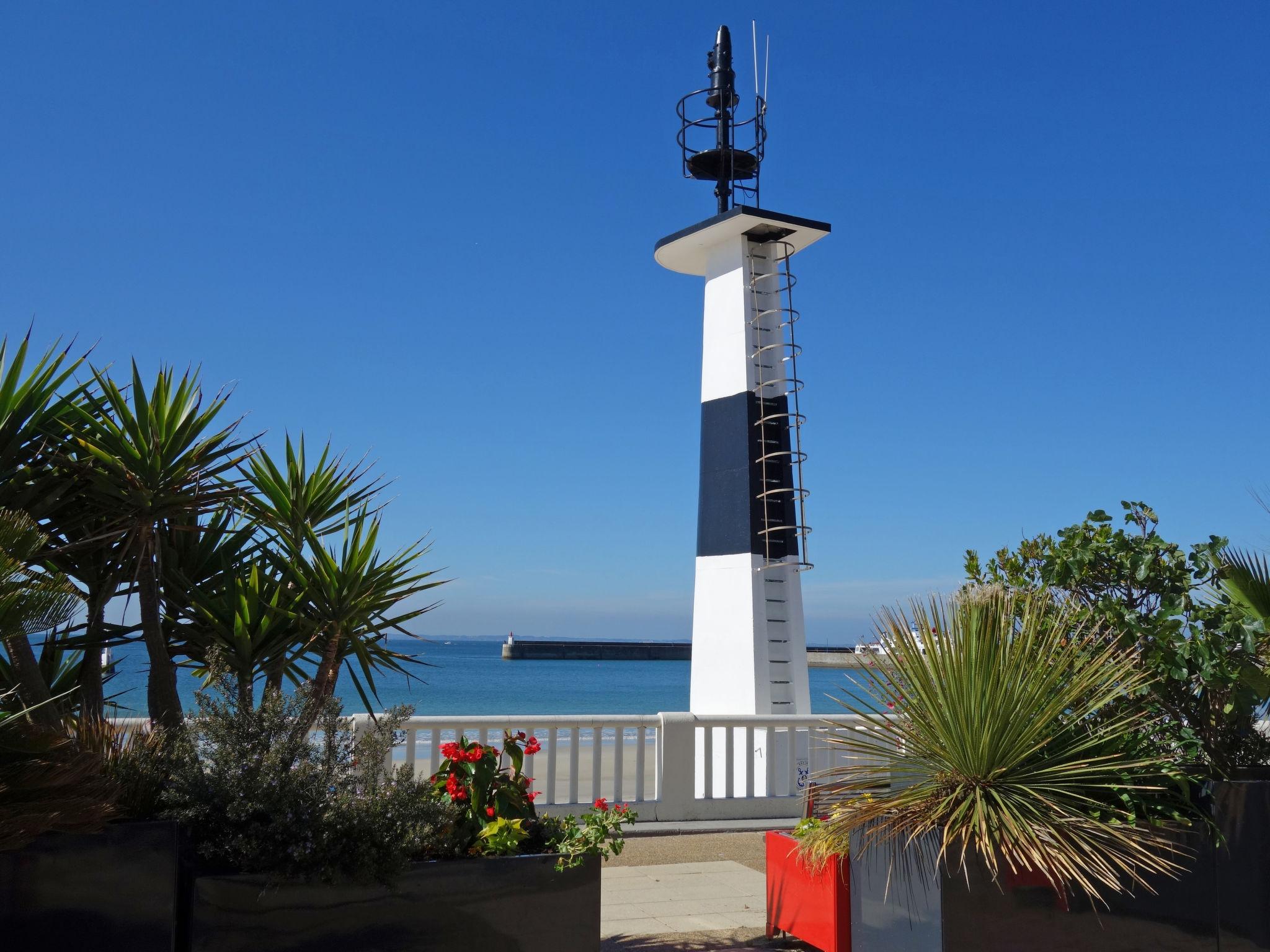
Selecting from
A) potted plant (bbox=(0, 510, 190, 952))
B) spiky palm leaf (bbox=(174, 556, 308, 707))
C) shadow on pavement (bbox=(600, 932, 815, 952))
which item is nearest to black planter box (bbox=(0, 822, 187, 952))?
potted plant (bbox=(0, 510, 190, 952))

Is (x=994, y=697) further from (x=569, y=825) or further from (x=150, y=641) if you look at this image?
(x=150, y=641)

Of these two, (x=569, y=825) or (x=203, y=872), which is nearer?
(x=203, y=872)

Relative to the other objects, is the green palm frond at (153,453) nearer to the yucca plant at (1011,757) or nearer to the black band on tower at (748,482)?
the yucca plant at (1011,757)

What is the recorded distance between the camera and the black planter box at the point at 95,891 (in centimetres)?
371

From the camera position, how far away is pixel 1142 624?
5.03 meters

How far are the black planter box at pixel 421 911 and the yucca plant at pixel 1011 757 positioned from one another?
1.21 m

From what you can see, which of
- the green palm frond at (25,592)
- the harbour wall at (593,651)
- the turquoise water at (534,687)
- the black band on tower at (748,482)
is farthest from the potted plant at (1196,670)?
the harbour wall at (593,651)

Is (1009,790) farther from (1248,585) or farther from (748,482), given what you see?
(748,482)

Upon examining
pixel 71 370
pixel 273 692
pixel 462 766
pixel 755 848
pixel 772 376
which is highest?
pixel 772 376

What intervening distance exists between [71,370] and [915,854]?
168 inches

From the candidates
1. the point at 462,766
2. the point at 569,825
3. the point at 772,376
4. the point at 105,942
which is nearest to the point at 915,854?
the point at 569,825

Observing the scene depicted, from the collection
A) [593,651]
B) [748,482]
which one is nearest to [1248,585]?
[748,482]

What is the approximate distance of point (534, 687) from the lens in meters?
71.6

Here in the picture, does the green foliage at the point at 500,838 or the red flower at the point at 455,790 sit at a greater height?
the red flower at the point at 455,790
